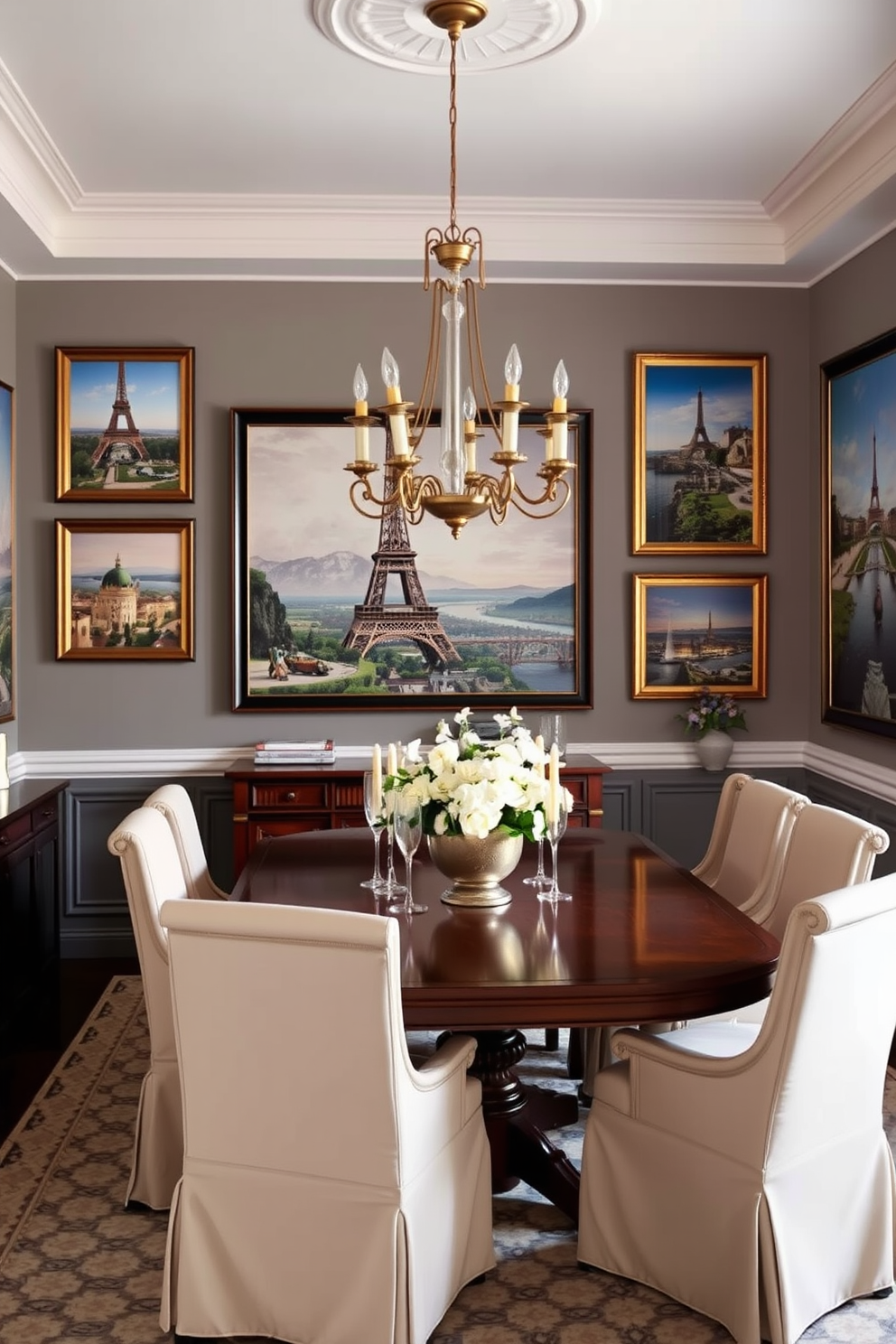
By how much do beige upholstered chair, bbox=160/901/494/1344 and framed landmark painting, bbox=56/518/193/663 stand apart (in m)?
2.86

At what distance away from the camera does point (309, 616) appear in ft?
16.0

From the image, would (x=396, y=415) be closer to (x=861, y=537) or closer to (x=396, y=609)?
(x=396, y=609)

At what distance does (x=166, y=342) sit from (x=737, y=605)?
A: 2.56 metres

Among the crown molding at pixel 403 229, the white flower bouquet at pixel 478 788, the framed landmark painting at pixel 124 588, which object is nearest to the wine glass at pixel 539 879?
the white flower bouquet at pixel 478 788

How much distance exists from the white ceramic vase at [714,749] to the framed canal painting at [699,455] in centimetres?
75

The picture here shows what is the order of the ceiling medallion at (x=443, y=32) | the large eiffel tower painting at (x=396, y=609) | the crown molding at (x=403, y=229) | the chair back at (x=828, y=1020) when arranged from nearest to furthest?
1. the chair back at (x=828, y=1020)
2. the ceiling medallion at (x=443, y=32)
3. the crown molding at (x=403, y=229)
4. the large eiffel tower painting at (x=396, y=609)

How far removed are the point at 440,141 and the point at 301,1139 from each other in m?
3.12

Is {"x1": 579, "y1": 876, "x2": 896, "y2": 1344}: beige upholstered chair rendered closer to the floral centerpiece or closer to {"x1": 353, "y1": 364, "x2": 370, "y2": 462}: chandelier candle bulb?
{"x1": 353, "y1": 364, "x2": 370, "y2": 462}: chandelier candle bulb

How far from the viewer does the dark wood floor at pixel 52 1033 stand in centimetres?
352

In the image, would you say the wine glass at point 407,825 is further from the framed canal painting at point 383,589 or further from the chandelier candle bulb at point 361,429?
the framed canal painting at point 383,589

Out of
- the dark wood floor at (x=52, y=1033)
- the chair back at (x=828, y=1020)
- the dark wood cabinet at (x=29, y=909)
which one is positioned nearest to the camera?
the chair back at (x=828, y=1020)

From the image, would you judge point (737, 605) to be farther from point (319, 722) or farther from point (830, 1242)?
point (830, 1242)

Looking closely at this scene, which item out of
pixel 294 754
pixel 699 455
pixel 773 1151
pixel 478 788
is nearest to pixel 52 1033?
pixel 294 754

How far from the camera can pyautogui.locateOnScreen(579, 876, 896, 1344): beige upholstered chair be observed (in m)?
2.16
